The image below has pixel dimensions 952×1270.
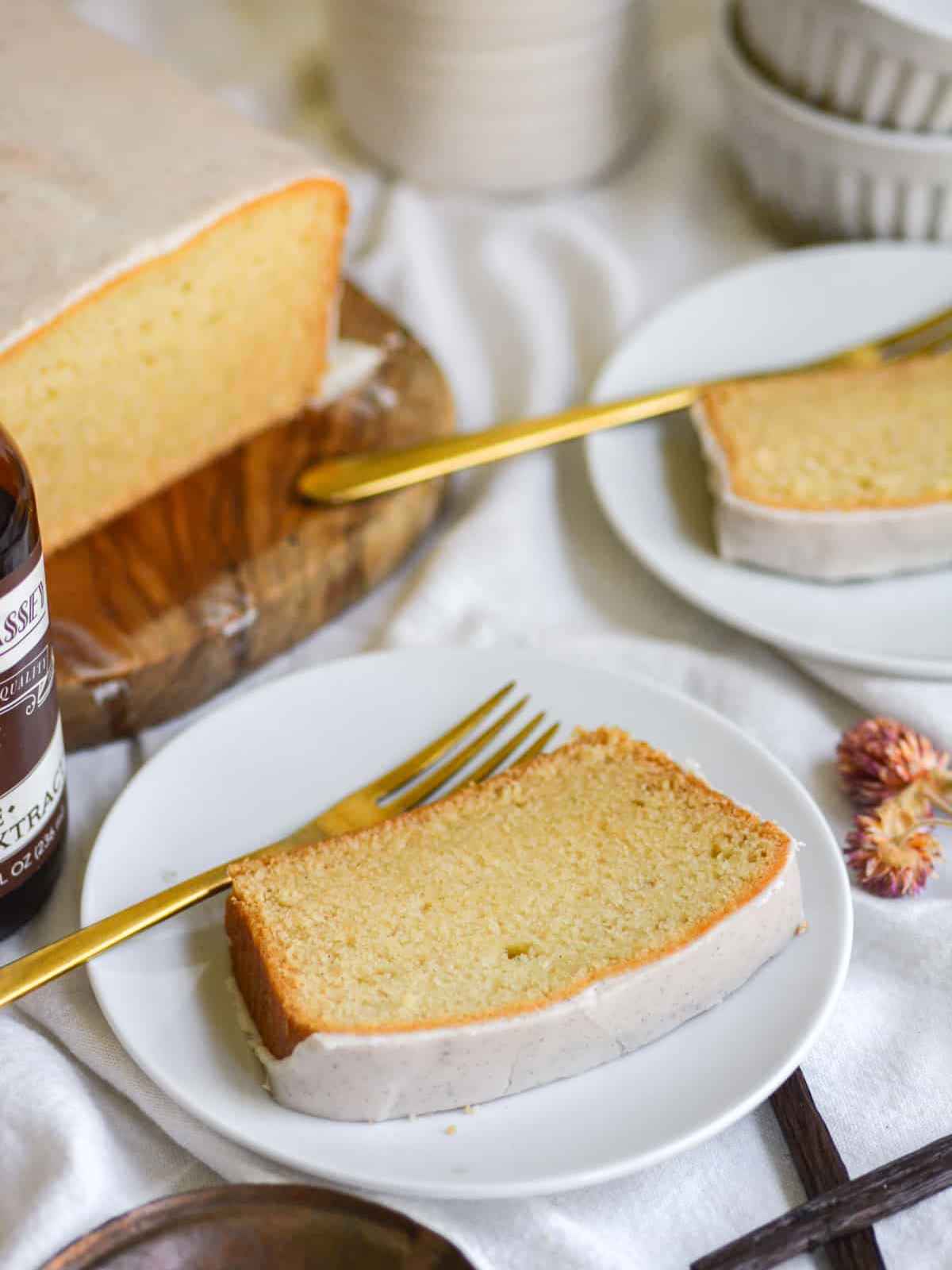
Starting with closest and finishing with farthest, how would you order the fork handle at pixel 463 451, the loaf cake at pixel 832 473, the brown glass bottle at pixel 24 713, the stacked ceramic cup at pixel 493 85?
the brown glass bottle at pixel 24 713 < the loaf cake at pixel 832 473 < the fork handle at pixel 463 451 < the stacked ceramic cup at pixel 493 85

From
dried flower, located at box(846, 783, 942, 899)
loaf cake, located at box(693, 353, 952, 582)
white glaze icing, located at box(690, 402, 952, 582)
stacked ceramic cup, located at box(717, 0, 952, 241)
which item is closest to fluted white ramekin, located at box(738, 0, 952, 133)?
stacked ceramic cup, located at box(717, 0, 952, 241)

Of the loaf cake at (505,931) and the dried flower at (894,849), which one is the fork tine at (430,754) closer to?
the loaf cake at (505,931)

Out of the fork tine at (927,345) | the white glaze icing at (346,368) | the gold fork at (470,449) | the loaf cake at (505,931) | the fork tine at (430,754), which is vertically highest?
the white glaze icing at (346,368)

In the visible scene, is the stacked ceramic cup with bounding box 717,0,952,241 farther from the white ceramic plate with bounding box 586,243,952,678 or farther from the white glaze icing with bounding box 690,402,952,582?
the white glaze icing with bounding box 690,402,952,582

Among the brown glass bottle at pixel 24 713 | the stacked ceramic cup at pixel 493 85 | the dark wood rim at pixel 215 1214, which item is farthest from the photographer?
the stacked ceramic cup at pixel 493 85

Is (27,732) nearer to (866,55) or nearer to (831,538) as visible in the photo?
(831,538)

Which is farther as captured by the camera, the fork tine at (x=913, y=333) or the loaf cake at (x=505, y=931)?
the fork tine at (x=913, y=333)

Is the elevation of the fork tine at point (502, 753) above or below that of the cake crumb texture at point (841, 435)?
below

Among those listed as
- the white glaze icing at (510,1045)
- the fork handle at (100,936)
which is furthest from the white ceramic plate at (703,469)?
the fork handle at (100,936)
